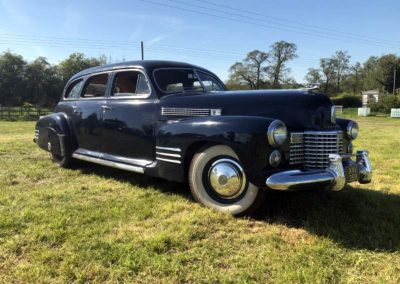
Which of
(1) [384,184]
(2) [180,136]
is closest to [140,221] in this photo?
(2) [180,136]

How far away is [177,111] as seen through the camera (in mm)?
4574

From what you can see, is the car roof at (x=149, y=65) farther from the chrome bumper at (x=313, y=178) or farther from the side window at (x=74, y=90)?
the chrome bumper at (x=313, y=178)

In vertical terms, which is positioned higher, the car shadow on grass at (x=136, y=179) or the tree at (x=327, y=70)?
the tree at (x=327, y=70)

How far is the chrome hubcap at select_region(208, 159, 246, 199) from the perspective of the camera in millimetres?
3887

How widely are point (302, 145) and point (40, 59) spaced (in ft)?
168

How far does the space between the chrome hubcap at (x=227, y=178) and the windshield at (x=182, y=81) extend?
55.0 inches

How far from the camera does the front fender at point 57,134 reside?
6156mm

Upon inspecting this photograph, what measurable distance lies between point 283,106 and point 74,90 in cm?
383

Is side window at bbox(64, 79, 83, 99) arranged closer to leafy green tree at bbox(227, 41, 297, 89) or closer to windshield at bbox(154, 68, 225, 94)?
windshield at bbox(154, 68, 225, 94)

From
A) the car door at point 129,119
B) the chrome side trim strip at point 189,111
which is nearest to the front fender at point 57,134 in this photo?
the car door at point 129,119

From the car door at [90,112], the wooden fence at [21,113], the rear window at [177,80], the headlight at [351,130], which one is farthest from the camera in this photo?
the wooden fence at [21,113]

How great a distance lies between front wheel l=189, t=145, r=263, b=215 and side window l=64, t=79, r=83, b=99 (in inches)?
119

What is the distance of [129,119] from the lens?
504cm

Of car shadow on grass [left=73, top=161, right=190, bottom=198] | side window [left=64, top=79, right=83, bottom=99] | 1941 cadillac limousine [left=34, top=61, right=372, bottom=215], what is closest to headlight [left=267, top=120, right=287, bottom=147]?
1941 cadillac limousine [left=34, top=61, right=372, bottom=215]
